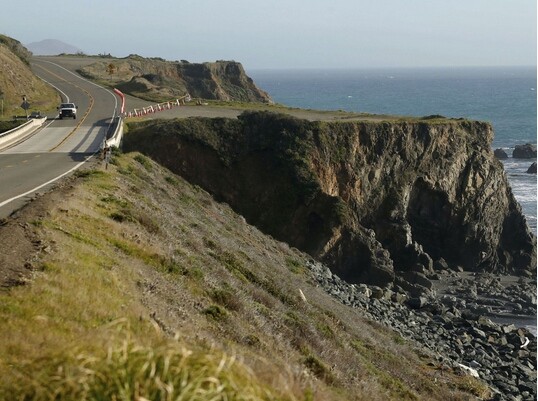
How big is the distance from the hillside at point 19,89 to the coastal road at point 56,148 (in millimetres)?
1722

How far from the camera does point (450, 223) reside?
145 ft

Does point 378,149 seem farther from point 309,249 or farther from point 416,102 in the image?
point 416,102

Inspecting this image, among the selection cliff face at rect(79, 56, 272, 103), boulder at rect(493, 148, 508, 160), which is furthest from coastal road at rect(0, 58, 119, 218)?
boulder at rect(493, 148, 508, 160)

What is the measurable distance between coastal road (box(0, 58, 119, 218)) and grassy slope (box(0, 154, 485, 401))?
1.75 m

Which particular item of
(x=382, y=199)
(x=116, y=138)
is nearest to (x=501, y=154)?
(x=382, y=199)

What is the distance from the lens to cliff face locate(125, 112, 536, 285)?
39.0m

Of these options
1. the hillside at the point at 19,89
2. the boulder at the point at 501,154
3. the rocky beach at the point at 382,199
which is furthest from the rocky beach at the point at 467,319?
the boulder at the point at 501,154

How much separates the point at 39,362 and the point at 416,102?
584 feet

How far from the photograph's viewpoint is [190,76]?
85.4 m

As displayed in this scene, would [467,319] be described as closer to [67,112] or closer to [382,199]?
[382,199]

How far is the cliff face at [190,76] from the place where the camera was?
79.6 m

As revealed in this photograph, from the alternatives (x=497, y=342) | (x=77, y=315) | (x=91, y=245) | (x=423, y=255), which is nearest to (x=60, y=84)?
(x=423, y=255)

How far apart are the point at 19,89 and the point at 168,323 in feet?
178

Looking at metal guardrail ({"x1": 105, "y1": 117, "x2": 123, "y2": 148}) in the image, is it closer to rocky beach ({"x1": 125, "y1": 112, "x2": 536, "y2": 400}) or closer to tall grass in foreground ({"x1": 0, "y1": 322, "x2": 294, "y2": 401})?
rocky beach ({"x1": 125, "y1": 112, "x2": 536, "y2": 400})
